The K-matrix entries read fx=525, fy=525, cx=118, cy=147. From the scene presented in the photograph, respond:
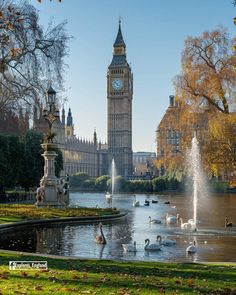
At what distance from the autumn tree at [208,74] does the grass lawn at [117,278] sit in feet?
64.9

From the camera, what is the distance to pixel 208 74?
3125cm

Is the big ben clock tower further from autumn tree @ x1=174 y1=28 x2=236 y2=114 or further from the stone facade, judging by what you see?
autumn tree @ x1=174 y1=28 x2=236 y2=114

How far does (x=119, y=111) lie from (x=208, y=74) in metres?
139

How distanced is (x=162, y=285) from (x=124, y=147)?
158805mm

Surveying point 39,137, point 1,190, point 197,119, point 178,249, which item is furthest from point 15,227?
point 39,137

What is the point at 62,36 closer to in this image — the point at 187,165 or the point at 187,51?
the point at 187,51

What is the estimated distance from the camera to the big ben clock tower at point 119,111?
6604 inches

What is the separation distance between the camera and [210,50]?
3180 cm

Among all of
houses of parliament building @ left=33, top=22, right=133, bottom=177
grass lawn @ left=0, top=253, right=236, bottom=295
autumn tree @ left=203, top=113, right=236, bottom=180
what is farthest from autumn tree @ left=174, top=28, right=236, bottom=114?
houses of parliament building @ left=33, top=22, right=133, bottom=177

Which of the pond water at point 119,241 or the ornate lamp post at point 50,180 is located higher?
the ornate lamp post at point 50,180

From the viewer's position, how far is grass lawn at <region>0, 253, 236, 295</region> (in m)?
8.76

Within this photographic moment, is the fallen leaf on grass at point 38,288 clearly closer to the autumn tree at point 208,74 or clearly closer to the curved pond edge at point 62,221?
the curved pond edge at point 62,221

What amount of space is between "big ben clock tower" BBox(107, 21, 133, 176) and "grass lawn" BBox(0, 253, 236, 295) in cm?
15398

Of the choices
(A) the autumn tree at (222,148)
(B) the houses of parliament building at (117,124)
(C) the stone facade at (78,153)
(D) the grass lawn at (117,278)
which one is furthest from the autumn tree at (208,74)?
(B) the houses of parliament building at (117,124)
